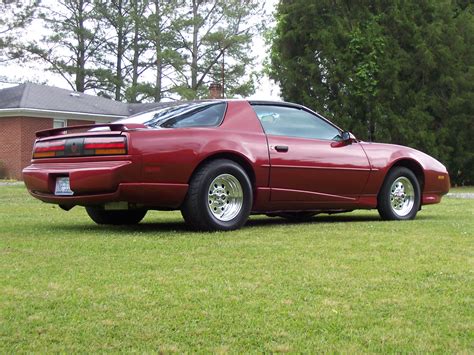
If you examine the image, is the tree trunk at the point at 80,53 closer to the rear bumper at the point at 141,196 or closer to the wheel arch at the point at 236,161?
the wheel arch at the point at 236,161

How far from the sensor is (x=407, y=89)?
2314cm

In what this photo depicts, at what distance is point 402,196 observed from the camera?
811 centimetres

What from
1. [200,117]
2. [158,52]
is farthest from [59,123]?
[200,117]

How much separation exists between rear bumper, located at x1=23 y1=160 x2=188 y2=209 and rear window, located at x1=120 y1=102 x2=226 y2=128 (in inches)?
24.6

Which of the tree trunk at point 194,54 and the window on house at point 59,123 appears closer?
the window on house at point 59,123

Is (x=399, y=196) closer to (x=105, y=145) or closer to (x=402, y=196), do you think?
(x=402, y=196)

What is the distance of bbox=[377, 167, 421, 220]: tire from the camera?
26.0 ft

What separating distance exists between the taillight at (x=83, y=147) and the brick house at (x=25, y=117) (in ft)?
72.3

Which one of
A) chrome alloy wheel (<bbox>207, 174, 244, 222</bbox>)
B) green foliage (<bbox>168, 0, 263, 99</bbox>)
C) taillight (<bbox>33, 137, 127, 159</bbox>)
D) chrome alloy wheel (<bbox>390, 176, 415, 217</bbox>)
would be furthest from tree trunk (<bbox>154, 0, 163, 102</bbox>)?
chrome alloy wheel (<bbox>207, 174, 244, 222</bbox>)

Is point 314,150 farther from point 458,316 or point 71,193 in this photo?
point 458,316

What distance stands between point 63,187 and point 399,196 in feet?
13.4

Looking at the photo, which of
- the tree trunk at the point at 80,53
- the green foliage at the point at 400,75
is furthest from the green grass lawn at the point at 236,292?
the tree trunk at the point at 80,53

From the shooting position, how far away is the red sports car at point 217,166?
6008 millimetres

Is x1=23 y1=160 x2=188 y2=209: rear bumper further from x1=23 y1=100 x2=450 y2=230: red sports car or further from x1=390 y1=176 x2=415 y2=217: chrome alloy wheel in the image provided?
x1=390 y1=176 x2=415 y2=217: chrome alloy wheel
